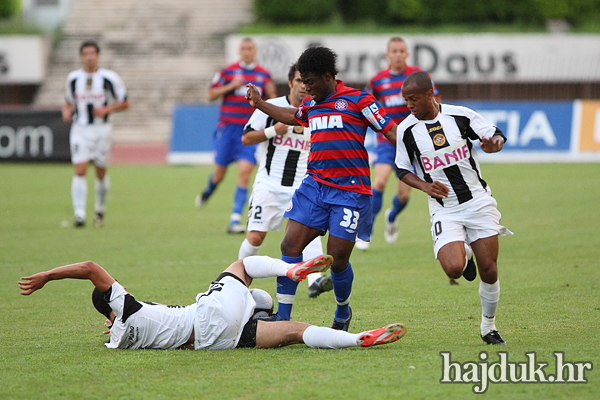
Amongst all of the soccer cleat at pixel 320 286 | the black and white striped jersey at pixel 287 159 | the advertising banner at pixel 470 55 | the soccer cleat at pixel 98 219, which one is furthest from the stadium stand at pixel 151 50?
the soccer cleat at pixel 320 286

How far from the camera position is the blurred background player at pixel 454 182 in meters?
5.45

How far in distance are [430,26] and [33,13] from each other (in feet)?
60.7

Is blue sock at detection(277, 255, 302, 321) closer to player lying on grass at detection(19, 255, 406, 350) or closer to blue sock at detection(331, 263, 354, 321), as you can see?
blue sock at detection(331, 263, 354, 321)

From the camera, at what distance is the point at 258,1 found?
3222 cm

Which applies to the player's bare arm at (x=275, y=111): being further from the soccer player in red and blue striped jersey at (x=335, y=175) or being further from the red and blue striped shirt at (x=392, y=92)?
the red and blue striped shirt at (x=392, y=92)

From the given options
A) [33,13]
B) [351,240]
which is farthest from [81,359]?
[33,13]

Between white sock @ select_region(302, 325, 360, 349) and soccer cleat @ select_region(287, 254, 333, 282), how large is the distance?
409 mm

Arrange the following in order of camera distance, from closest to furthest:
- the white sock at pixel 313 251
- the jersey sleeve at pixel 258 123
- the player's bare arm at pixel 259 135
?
the player's bare arm at pixel 259 135
the white sock at pixel 313 251
the jersey sleeve at pixel 258 123

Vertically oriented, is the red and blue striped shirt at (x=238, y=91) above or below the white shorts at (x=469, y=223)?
above

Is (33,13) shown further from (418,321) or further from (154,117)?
(418,321)

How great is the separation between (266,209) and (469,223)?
2465mm

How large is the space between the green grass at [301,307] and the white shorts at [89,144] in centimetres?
111

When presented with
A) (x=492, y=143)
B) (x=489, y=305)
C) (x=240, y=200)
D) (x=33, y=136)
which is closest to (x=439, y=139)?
(x=492, y=143)

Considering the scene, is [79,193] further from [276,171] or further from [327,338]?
[327,338]
